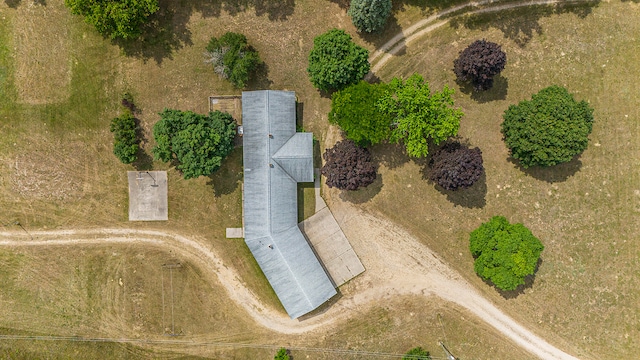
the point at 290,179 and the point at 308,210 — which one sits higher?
the point at 290,179

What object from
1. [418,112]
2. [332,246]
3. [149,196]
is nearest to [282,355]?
[332,246]

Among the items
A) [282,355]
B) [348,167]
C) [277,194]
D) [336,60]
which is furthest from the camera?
[282,355]

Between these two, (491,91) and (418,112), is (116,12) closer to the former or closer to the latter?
(418,112)

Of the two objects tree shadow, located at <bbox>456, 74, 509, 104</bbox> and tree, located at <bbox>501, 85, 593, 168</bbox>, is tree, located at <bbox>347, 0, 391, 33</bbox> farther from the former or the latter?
tree, located at <bbox>501, 85, 593, 168</bbox>

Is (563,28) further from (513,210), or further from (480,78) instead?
(513,210)

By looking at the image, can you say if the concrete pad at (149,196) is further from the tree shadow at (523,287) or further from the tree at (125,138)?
the tree shadow at (523,287)

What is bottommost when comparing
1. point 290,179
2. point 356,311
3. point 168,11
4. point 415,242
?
point 356,311

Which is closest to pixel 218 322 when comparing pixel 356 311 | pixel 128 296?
pixel 128 296
